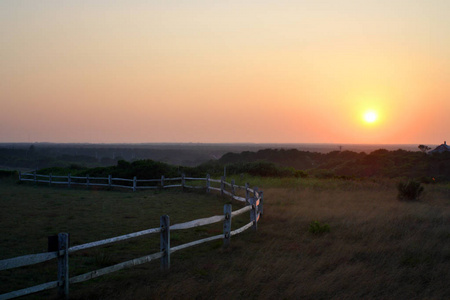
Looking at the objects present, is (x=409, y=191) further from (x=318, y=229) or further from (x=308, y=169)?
(x=308, y=169)

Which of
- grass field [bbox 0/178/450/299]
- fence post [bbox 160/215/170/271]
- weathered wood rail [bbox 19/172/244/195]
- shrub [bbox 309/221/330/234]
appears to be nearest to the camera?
grass field [bbox 0/178/450/299]

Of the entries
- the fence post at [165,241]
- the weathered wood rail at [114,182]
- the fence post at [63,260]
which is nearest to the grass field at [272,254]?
the fence post at [165,241]

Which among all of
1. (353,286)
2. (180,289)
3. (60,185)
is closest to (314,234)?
(353,286)

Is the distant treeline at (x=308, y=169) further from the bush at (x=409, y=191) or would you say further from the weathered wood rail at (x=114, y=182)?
the bush at (x=409, y=191)

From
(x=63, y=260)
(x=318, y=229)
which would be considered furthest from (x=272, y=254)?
(x=63, y=260)

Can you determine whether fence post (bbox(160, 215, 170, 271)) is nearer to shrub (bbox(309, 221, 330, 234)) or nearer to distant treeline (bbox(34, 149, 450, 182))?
shrub (bbox(309, 221, 330, 234))

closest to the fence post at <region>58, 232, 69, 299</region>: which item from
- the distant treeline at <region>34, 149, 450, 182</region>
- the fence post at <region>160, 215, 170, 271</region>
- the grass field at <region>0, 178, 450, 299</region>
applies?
the grass field at <region>0, 178, 450, 299</region>

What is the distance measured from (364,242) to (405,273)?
2855mm

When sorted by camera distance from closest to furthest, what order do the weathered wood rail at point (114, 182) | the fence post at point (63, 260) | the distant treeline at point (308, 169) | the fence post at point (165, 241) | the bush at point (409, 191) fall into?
1. the fence post at point (63, 260)
2. the fence post at point (165, 241)
3. the bush at point (409, 191)
4. the weathered wood rail at point (114, 182)
5. the distant treeline at point (308, 169)

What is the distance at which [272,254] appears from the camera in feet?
32.4

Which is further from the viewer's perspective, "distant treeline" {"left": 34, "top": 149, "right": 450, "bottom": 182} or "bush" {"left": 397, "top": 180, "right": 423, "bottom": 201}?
"distant treeline" {"left": 34, "top": 149, "right": 450, "bottom": 182}

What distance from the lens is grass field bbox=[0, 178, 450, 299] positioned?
725 centimetres

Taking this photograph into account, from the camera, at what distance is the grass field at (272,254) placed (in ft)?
23.8

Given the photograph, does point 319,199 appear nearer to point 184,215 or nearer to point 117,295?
point 184,215
